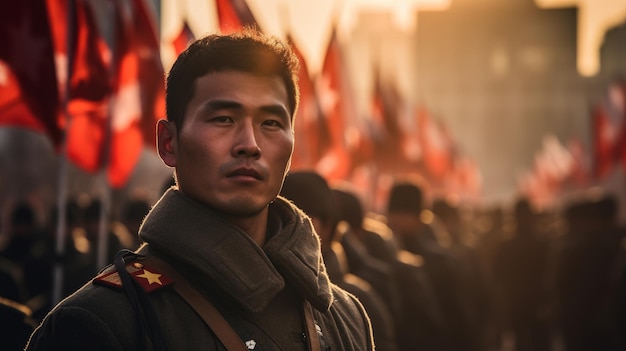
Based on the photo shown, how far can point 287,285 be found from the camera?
2.86m

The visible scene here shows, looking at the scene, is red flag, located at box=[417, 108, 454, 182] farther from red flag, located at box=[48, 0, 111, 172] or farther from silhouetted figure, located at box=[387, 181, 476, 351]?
silhouetted figure, located at box=[387, 181, 476, 351]

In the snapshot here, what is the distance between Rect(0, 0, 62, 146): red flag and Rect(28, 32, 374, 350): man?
5.68 metres

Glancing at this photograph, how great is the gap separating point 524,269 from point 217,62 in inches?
474

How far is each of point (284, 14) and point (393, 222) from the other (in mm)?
8385

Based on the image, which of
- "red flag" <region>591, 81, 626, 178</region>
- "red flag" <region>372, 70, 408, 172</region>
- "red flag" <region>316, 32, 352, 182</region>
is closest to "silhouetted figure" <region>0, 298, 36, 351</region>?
"red flag" <region>316, 32, 352, 182</region>

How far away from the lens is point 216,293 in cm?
262

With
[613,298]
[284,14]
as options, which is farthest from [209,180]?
[284,14]

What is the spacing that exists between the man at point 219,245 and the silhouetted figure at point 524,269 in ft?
37.7

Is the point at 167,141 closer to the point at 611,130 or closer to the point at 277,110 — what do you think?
the point at 277,110

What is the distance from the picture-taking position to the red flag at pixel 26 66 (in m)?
8.15

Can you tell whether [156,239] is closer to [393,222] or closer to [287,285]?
[287,285]

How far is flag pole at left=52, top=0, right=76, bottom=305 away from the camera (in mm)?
7719

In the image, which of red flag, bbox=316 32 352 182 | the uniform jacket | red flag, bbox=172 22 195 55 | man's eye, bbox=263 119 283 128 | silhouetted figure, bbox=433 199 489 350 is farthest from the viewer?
red flag, bbox=316 32 352 182

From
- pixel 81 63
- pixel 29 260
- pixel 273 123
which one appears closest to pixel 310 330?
pixel 273 123
